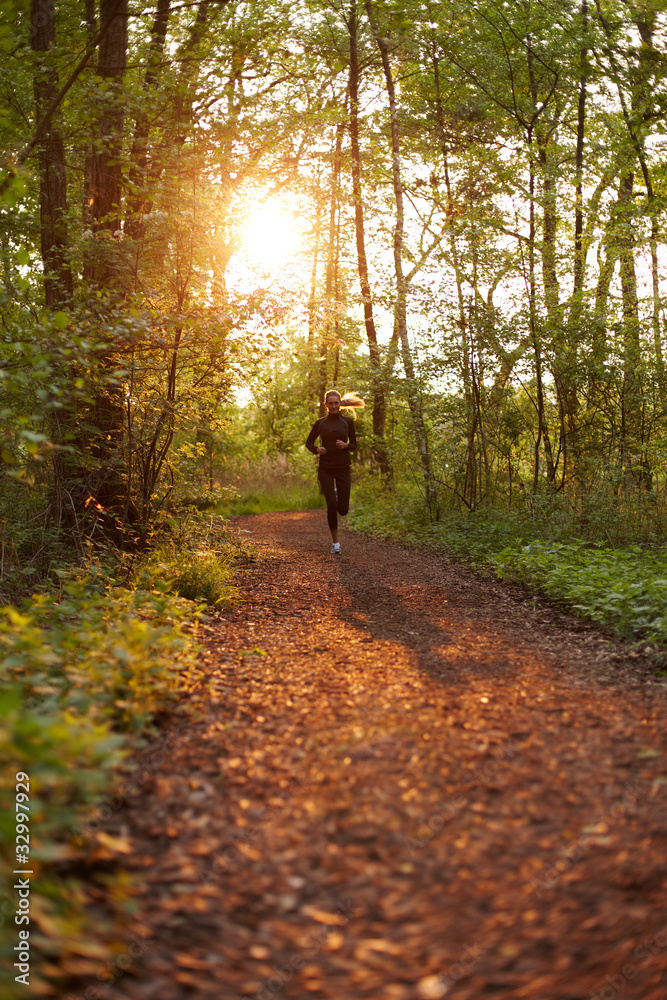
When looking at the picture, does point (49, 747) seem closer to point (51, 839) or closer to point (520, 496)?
point (51, 839)

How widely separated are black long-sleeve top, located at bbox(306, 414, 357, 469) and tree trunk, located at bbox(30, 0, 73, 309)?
373 cm

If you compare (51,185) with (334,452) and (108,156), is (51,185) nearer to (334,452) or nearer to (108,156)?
(108,156)

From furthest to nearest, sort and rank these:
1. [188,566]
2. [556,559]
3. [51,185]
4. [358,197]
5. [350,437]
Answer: [358,197], [350,437], [51,185], [556,559], [188,566]

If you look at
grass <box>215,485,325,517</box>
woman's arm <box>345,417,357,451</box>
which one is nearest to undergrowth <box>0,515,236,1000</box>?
woman's arm <box>345,417,357,451</box>

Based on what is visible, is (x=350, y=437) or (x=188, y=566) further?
(x=350, y=437)

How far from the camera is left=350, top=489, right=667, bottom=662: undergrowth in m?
6.00

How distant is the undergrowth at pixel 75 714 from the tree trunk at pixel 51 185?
4.36m

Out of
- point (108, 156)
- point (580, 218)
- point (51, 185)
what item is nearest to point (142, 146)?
point (108, 156)

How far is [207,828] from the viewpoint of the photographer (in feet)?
9.26

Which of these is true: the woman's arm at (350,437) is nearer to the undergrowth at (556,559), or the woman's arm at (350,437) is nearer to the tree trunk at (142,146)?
the undergrowth at (556,559)

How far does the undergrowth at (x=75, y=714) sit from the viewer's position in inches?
79.2

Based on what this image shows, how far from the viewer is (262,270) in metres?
8.16

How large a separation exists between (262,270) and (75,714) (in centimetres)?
629

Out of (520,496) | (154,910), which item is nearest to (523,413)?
(520,496)
